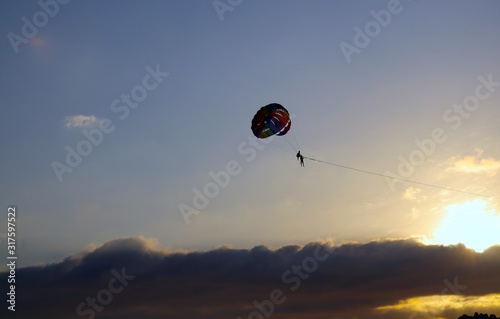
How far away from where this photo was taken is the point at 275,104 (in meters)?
73.9

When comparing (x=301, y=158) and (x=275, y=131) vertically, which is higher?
(x=275, y=131)

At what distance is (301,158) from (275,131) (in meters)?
6.61

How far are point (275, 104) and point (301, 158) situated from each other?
32.6ft

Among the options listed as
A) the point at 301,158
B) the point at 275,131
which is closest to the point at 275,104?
the point at 275,131

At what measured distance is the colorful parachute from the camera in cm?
7244

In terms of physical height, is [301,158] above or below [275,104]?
below

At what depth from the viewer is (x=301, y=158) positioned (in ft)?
228

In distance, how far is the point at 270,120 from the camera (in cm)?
7225

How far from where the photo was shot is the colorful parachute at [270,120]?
72.4 metres

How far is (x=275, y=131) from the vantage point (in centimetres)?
7344

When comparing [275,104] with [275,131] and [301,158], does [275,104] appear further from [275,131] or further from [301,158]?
[301,158]
